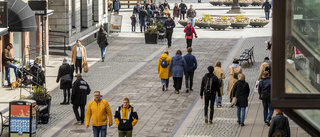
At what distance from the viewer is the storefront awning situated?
24.4 meters

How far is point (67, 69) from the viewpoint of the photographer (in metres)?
20.4

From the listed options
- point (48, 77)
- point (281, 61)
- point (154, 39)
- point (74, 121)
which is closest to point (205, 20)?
point (154, 39)

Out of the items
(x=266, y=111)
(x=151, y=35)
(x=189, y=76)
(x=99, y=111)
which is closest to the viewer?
(x=99, y=111)

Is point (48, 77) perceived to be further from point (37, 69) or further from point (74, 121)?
point (74, 121)

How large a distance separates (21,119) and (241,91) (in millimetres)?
5621

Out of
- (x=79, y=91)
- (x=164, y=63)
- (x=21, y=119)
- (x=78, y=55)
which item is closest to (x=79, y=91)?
(x=79, y=91)

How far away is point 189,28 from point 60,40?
644 cm

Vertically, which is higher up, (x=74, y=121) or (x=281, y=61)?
(x=281, y=61)

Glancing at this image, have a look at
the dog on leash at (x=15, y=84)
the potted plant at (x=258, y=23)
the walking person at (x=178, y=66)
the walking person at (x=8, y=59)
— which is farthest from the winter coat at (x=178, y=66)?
the potted plant at (x=258, y=23)

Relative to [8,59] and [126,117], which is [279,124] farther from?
[8,59]

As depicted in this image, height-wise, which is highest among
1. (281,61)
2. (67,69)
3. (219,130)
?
(281,61)

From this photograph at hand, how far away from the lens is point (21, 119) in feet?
50.5

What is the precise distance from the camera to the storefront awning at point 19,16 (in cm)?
2436

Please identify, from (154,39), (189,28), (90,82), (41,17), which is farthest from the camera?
(154,39)
